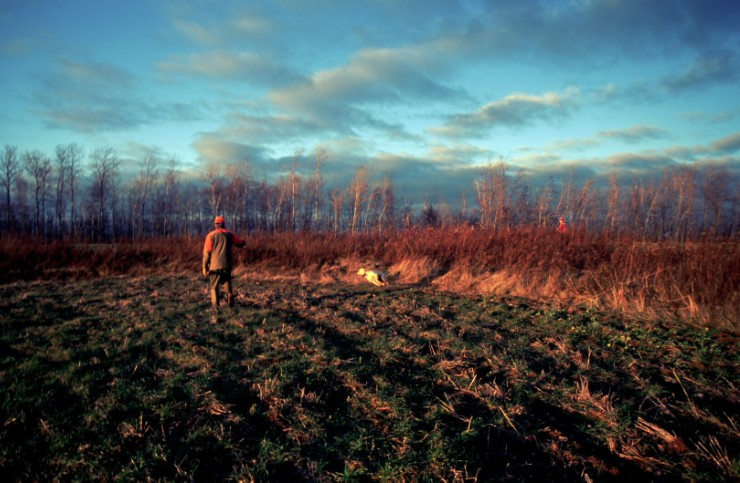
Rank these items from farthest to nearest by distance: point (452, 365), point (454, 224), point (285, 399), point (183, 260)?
point (183, 260), point (454, 224), point (452, 365), point (285, 399)

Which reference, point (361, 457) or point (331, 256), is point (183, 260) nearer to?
point (331, 256)

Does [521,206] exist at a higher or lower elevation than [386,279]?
higher

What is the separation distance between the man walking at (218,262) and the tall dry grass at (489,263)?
4.60 metres

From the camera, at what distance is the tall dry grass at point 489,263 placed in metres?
7.20

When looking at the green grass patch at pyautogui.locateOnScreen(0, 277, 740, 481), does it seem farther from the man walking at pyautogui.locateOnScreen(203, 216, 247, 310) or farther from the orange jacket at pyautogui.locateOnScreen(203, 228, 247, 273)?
the orange jacket at pyautogui.locateOnScreen(203, 228, 247, 273)

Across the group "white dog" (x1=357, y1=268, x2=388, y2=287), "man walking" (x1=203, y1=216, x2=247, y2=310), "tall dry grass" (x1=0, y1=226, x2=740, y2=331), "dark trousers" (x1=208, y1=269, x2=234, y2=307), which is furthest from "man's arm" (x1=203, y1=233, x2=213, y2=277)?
"white dog" (x1=357, y1=268, x2=388, y2=287)

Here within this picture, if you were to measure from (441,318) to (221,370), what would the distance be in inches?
152

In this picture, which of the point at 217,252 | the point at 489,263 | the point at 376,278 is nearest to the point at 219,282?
the point at 217,252

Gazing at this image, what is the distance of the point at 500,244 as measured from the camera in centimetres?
1275

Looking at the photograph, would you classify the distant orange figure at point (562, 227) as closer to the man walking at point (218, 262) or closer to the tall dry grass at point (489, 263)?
the tall dry grass at point (489, 263)

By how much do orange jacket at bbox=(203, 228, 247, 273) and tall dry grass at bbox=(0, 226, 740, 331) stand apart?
462 cm

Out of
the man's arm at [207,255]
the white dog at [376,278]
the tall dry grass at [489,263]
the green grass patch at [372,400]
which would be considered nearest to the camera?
the green grass patch at [372,400]

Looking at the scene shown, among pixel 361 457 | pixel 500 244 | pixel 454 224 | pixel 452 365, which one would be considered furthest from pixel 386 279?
pixel 361 457

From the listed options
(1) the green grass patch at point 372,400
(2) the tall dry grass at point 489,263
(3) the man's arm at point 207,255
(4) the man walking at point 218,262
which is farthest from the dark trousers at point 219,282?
(2) the tall dry grass at point 489,263
